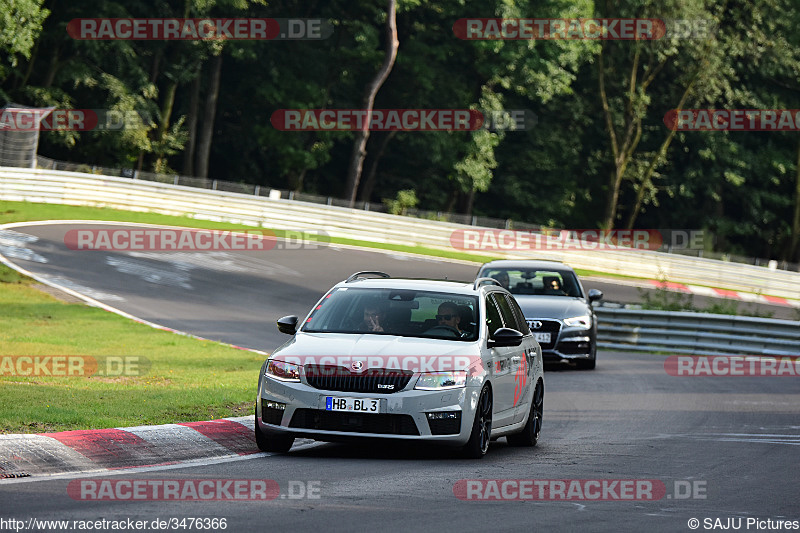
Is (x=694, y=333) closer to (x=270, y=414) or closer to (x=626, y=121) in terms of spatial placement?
(x=270, y=414)

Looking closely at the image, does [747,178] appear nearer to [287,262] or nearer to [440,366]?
[287,262]

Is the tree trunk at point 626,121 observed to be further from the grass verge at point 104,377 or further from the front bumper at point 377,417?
the front bumper at point 377,417

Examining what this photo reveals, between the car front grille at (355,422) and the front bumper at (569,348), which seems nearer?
the car front grille at (355,422)

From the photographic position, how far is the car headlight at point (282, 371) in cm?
1011

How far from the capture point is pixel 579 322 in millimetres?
20453

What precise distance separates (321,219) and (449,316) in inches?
1280

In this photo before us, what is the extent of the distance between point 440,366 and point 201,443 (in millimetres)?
2012

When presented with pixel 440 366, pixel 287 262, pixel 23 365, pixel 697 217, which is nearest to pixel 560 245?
pixel 287 262

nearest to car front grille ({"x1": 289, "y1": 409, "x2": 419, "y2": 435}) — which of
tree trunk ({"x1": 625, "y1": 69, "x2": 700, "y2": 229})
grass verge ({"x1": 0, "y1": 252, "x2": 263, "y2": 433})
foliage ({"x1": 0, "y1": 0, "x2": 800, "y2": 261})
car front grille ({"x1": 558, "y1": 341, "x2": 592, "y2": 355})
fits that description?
grass verge ({"x1": 0, "y1": 252, "x2": 263, "y2": 433})

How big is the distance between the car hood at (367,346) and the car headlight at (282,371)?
0.36ft

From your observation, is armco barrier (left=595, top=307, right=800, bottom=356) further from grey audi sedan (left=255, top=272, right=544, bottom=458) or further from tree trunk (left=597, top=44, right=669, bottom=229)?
tree trunk (left=597, top=44, right=669, bottom=229)

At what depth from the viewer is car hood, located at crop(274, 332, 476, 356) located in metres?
10.2

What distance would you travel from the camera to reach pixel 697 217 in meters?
66.4

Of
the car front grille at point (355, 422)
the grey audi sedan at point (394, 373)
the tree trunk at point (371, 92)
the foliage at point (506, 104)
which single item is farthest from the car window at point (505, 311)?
the tree trunk at point (371, 92)
